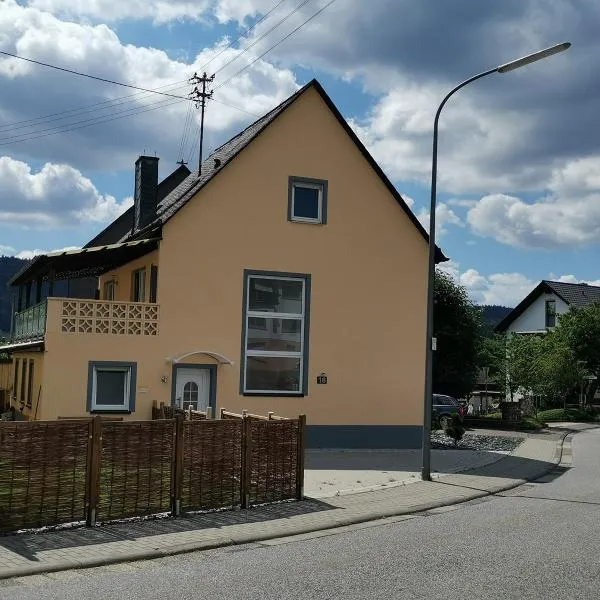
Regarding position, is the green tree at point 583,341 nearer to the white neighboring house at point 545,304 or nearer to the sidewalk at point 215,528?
the white neighboring house at point 545,304

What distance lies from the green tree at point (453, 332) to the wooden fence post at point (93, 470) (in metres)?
33.1

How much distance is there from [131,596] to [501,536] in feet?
16.3

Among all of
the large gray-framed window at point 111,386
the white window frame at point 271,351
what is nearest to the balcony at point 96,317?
the large gray-framed window at point 111,386

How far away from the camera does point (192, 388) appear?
20406mm

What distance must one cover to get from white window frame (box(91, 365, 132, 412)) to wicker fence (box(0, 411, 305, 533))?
Result: 7.62 meters

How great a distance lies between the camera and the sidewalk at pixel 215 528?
870cm

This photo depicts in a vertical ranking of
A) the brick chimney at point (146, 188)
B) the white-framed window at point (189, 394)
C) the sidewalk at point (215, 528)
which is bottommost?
the sidewalk at point (215, 528)

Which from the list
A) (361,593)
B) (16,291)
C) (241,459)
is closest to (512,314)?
(16,291)

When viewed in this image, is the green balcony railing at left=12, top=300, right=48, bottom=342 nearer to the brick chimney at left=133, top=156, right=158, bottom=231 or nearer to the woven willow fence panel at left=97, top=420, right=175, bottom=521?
the brick chimney at left=133, top=156, right=158, bottom=231

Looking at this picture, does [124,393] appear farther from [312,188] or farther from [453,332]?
[453,332]

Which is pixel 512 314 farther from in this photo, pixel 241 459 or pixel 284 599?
pixel 284 599

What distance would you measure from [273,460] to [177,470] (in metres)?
1.86

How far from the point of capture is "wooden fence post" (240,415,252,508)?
12000 millimetres

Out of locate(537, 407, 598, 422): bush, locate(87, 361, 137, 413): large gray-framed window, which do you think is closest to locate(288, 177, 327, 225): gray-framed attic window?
locate(87, 361, 137, 413): large gray-framed window
